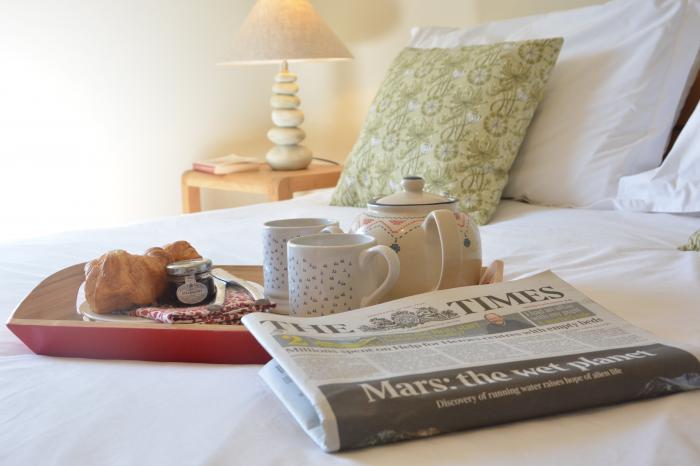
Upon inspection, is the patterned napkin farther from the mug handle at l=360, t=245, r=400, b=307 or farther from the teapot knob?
the teapot knob

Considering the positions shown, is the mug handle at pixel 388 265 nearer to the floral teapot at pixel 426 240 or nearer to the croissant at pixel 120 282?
the floral teapot at pixel 426 240

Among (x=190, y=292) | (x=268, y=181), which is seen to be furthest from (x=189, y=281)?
(x=268, y=181)

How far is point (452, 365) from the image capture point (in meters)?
0.55

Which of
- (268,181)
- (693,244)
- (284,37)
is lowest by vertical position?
(268,181)

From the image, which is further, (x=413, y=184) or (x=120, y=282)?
(x=413, y=184)

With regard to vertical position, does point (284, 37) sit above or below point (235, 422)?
above

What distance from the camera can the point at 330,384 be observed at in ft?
1.69

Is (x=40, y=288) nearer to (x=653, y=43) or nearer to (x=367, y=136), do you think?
(x=367, y=136)

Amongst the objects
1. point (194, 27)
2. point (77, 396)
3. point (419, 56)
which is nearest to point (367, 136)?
point (419, 56)

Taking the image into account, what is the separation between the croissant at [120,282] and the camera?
75cm

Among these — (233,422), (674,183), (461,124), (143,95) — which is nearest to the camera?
(233,422)

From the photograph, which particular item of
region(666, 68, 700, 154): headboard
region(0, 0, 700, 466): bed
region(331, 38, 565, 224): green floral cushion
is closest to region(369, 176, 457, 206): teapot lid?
region(0, 0, 700, 466): bed

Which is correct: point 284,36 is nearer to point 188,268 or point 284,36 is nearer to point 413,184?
point 413,184

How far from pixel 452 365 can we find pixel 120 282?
371mm
